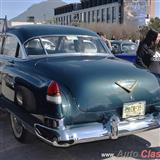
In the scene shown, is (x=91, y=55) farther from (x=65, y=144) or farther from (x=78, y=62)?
(x=65, y=144)

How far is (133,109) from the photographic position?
5.61 meters

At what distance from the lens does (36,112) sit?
5.38m

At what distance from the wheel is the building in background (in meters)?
88.9

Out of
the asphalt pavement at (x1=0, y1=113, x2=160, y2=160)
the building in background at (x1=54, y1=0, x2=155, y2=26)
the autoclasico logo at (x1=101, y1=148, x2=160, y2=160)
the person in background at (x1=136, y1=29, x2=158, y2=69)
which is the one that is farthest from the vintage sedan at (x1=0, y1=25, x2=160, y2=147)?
the building in background at (x1=54, y1=0, x2=155, y2=26)

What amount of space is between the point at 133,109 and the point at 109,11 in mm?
111884

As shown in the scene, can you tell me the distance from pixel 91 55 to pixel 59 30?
0.73 meters

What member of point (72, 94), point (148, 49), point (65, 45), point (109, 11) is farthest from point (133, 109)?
point (109, 11)

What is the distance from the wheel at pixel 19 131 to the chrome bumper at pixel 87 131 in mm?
884

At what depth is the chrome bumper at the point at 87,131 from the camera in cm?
502

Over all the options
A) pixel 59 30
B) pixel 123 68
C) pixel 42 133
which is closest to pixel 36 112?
pixel 42 133

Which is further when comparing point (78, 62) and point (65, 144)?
point (78, 62)

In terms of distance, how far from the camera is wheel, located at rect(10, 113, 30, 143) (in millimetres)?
6141

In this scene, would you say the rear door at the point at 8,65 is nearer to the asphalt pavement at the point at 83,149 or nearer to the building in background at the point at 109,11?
the asphalt pavement at the point at 83,149

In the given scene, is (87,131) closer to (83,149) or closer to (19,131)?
(83,149)
